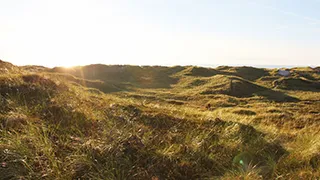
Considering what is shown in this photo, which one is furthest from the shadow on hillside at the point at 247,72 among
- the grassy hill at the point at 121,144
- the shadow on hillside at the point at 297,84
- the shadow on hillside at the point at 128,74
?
the grassy hill at the point at 121,144

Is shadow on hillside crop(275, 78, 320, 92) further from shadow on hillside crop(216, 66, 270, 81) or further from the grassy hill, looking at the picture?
the grassy hill

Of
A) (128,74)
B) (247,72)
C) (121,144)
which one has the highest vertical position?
(121,144)

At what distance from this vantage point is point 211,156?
6.16 meters

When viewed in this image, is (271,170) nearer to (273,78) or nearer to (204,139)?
(204,139)

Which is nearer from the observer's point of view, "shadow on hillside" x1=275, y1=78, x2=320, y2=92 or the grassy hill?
the grassy hill

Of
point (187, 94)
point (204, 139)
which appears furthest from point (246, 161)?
point (187, 94)

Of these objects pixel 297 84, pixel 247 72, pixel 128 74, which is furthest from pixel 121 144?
pixel 247 72

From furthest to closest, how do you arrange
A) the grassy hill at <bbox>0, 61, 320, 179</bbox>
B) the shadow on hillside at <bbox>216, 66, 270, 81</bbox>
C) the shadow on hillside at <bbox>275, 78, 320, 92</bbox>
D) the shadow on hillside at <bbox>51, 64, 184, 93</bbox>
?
the shadow on hillside at <bbox>216, 66, 270, 81</bbox>, the shadow on hillside at <bbox>51, 64, 184, 93</bbox>, the shadow on hillside at <bbox>275, 78, 320, 92</bbox>, the grassy hill at <bbox>0, 61, 320, 179</bbox>

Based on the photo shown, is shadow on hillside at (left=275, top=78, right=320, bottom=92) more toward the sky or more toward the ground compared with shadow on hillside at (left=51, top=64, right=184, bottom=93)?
more toward the ground

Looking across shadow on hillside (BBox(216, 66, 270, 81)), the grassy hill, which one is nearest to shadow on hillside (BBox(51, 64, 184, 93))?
shadow on hillside (BBox(216, 66, 270, 81))

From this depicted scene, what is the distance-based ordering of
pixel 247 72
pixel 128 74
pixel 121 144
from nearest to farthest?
pixel 121 144 < pixel 128 74 < pixel 247 72

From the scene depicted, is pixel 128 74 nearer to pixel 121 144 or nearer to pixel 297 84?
pixel 297 84

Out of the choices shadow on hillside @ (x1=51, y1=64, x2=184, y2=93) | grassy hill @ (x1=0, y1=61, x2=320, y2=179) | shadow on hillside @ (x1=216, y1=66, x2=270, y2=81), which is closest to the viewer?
grassy hill @ (x1=0, y1=61, x2=320, y2=179)

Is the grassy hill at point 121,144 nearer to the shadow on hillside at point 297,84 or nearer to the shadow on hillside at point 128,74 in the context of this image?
the shadow on hillside at point 128,74
